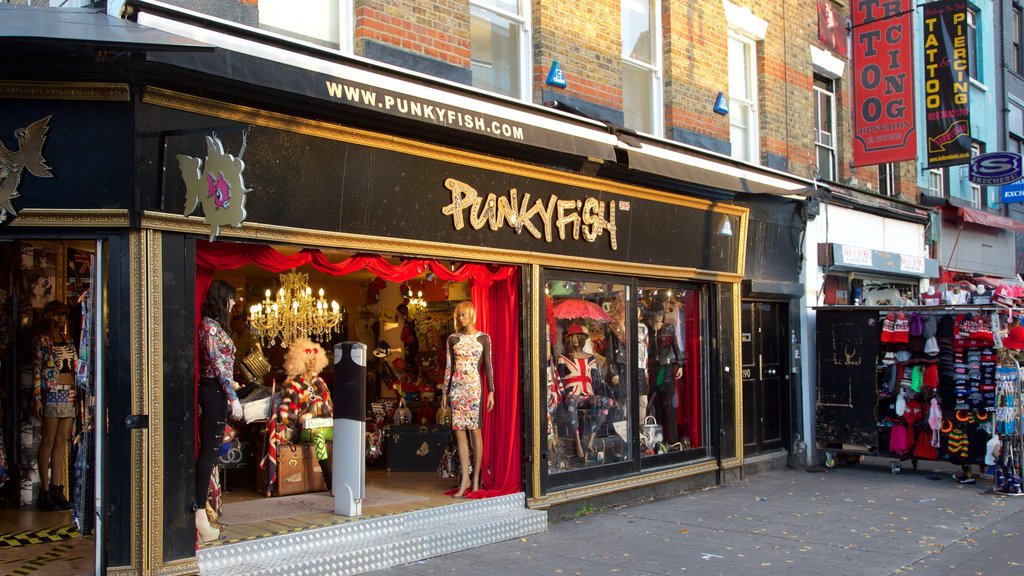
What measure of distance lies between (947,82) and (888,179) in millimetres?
2050

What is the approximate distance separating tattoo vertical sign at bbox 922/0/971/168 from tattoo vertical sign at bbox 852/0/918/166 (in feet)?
3.64

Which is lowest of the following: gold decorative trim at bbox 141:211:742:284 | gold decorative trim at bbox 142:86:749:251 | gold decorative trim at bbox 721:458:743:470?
gold decorative trim at bbox 721:458:743:470

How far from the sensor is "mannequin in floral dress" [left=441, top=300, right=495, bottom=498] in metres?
8.77

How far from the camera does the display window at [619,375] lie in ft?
32.0

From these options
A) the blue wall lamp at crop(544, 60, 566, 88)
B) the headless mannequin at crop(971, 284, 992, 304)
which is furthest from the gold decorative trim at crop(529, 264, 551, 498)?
the headless mannequin at crop(971, 284, 992, 304)

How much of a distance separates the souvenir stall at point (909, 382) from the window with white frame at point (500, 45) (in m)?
6.38

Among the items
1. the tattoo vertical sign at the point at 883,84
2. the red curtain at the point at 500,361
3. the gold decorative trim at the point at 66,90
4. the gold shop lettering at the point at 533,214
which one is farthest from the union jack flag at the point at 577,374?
the tattoo vertical sign at the point at 883,84

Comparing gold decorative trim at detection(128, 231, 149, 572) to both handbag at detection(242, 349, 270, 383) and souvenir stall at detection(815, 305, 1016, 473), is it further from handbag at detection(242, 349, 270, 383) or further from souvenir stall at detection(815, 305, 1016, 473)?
souvenir stall at detection(815, 305, 1016, 473)

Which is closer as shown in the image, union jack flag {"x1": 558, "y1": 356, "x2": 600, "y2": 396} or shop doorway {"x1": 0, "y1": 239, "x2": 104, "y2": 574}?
shop doorway {"x1": 0, "y1": 239, "x2": 104, "y2": 574}

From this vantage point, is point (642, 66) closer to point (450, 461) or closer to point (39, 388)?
point (450, 461)

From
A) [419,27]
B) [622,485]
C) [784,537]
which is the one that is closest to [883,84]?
[622,485]

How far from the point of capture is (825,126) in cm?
1524

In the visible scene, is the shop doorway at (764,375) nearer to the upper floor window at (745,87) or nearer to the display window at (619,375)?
the display window at (619,375)

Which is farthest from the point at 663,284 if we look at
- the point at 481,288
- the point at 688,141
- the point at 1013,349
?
the point at 1013,349
